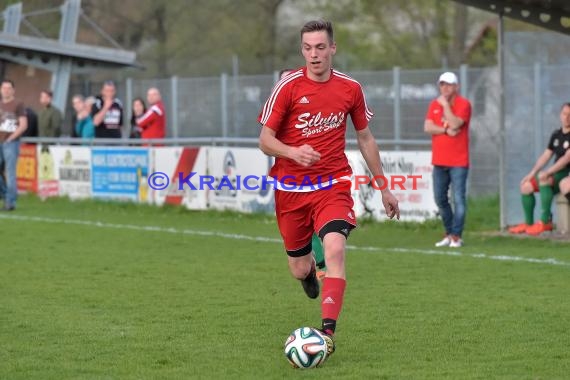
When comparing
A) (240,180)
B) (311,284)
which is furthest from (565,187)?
(311,284)

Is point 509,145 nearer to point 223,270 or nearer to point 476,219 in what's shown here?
point 476,219

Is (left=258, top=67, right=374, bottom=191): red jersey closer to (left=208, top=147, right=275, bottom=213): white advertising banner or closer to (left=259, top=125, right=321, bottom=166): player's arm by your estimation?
(left=259, top=125, right=321, bottom=166): player's arm

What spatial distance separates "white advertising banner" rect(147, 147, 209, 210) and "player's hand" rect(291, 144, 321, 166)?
1250 centimetres

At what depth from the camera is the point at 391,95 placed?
21.2 m

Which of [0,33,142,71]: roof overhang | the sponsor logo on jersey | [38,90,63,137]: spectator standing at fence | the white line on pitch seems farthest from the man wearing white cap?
[0,33,142,71]: roof overhang

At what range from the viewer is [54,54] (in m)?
30.8

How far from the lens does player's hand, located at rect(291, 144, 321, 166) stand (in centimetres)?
786

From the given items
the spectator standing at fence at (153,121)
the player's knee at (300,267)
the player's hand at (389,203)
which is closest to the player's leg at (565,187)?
the player's knee at (300,267)

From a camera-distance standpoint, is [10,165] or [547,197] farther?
[10,165]

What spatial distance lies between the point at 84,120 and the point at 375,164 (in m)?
17.2

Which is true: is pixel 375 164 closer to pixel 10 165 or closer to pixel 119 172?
→ pixel 10 165

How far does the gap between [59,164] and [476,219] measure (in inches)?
343

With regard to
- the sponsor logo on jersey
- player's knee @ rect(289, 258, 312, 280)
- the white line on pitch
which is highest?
the sponsor logo on jersey

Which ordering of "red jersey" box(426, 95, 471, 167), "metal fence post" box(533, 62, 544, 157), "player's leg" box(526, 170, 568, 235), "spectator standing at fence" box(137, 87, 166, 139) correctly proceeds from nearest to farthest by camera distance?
"red jersey" box(426, 95, 471, 167) → "player's leg" box(526, 170, 568, 235) → "metal fence post" box(533, 62, 544, 157) → "spectator standing at fence" box(137, 87, 166, 139)
